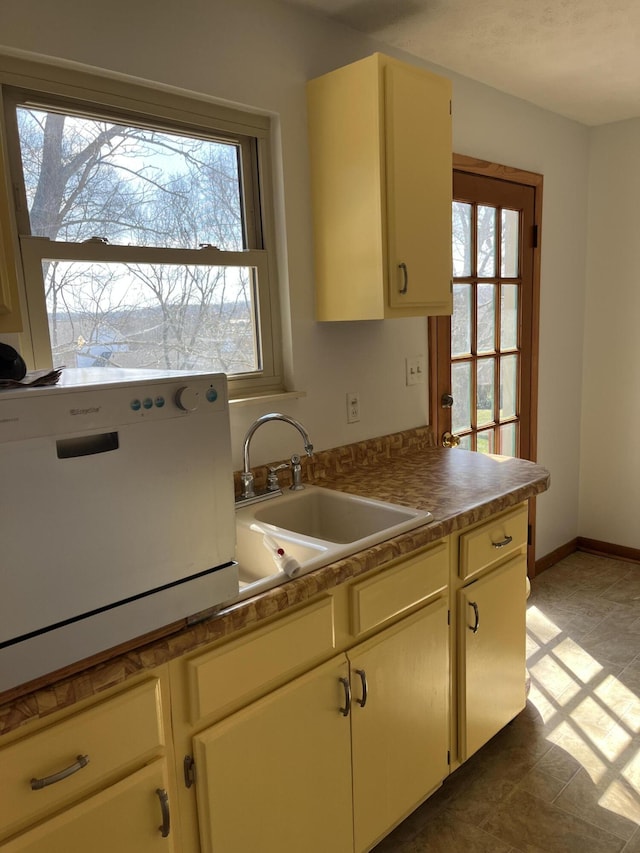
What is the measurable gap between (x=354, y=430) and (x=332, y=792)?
119 centimetres

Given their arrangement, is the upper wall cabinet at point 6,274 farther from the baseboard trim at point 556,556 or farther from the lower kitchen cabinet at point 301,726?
the baseboard trim at point 556,556

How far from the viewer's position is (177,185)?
184 cm

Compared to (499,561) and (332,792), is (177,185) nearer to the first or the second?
(499,561)

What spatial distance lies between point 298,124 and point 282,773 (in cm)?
179

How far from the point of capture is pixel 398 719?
5.58 feet

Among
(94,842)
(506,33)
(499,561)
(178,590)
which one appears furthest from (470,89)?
A: (94,842)

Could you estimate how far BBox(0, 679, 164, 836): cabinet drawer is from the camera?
994 mm

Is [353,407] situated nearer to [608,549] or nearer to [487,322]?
[487,322]

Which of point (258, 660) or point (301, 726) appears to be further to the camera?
point (301, 726)

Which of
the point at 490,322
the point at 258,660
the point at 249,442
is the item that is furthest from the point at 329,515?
the point at 490,322

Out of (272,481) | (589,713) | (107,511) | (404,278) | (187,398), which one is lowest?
(589,713)

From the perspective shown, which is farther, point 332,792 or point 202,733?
point 332,792

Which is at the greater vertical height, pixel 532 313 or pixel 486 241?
pixel 486 241

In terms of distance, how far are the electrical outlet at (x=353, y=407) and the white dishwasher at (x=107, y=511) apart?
120 cm
